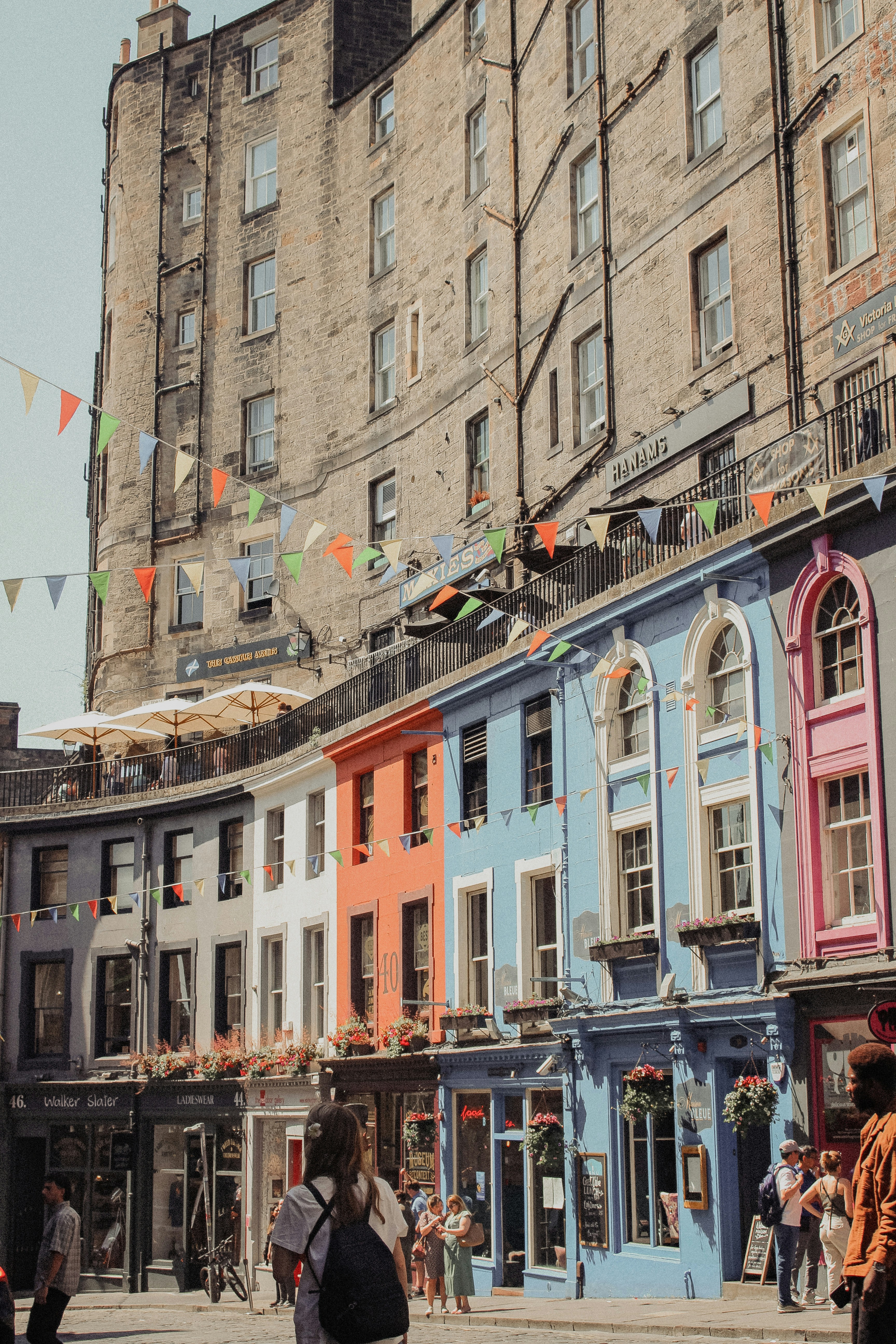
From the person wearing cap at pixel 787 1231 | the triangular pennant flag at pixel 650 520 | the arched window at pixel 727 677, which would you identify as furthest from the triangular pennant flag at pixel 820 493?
the person wearing cap at pixel 787 1231

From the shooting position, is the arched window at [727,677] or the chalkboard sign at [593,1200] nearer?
the arched window at [727,677]

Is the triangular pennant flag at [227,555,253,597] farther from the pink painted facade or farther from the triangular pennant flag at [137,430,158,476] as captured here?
the pink painted facade

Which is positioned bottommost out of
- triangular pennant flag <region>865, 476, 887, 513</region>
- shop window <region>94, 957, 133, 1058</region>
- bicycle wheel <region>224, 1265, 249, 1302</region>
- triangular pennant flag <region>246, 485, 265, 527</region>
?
bicycle wheel <region>224, 1265, 249, 1302</region>

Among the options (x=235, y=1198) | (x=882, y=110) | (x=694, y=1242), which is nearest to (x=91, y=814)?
(x=235, y=1198)

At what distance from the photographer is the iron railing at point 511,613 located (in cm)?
2011

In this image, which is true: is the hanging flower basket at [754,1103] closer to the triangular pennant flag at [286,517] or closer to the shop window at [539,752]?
the shop window at [539,752]

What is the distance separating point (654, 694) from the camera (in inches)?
893

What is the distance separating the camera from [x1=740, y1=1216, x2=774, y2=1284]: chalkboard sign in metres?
18.9

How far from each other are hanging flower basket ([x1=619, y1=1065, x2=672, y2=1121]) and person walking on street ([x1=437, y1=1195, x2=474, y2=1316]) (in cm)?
273

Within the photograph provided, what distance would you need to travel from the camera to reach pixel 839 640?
19625 mm

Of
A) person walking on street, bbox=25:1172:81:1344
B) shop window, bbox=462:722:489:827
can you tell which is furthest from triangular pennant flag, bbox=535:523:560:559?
person walking on street, bbox=25:1172:81:1344

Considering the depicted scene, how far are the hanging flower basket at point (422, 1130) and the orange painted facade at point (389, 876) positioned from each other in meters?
1.29

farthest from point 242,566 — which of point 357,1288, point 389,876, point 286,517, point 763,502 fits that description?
point 357,1288

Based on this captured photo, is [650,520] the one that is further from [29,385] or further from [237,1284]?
[237,1284]
